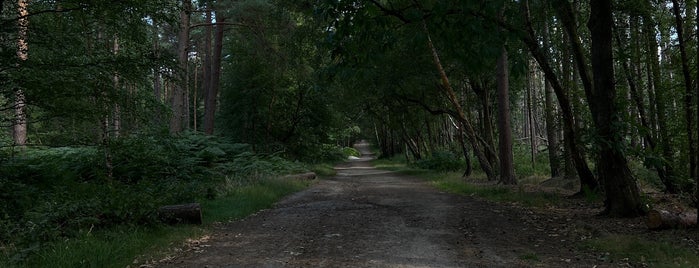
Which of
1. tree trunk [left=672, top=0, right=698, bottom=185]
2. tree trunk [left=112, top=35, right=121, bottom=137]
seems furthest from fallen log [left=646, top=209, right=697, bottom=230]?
tree trunk [left=112, top=35, right=121, bottom=137]

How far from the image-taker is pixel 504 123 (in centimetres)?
1530

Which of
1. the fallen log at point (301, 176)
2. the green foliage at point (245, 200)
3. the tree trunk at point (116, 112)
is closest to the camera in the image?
the tree trunk at point (116, 112)

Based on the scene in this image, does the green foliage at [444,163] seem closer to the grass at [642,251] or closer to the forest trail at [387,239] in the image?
the forest trail at [387,239]

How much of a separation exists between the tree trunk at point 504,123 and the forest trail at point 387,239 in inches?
193

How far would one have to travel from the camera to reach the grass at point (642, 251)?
17.7 ft

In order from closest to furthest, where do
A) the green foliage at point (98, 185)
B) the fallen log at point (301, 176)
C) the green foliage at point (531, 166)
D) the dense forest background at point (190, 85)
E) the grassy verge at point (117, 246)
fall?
the grassy verge at point (117, 246) → the green foliage at point (98, 185) → the dense forest background at point (190, 85) → the fallen log at point (301, 176) → the green foliage at point (531, 166)

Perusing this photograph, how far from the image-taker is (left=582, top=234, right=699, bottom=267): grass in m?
5.39

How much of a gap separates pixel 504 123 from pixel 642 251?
31.9 feet

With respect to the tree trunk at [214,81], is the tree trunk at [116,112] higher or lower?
lower

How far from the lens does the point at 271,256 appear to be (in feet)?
20.4

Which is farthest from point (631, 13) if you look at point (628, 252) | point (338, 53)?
point (338, 53)

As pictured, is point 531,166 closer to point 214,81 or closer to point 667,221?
point 214,81

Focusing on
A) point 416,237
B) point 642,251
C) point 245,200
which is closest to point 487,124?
point 245,200

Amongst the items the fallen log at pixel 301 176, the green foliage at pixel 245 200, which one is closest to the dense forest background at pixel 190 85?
the green foliage at pixel 245 200
